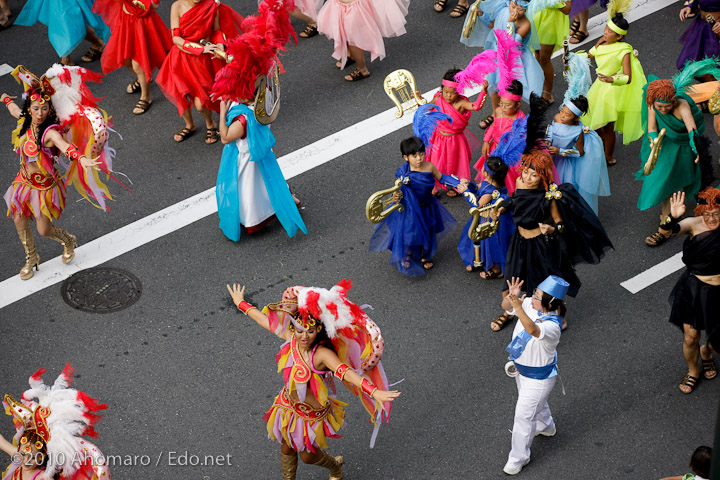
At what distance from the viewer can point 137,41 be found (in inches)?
404

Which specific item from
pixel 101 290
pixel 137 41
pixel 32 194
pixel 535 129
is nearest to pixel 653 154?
pixel 535 129

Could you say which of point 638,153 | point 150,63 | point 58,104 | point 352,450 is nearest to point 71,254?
point 58,104

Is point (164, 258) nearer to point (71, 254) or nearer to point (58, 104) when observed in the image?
point (71, 254)

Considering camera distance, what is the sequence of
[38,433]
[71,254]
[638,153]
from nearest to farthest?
[38,433], [71,254], [638,153]

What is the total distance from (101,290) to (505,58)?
443cm

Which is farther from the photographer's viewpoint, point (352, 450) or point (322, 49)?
point (322, 49)

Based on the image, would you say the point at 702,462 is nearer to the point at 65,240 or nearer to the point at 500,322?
the point at 500,322

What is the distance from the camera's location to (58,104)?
26.3ft

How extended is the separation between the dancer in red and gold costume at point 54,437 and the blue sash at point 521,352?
286 centimetres

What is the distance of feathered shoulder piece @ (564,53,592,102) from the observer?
848cm

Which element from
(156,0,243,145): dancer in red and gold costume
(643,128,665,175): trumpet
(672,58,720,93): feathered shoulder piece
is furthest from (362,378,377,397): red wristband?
(156,0,243,145): dancer in red and gold costume

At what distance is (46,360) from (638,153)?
21.0 feet

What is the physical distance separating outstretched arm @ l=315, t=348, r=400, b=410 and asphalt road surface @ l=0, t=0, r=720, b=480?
49.2 inches

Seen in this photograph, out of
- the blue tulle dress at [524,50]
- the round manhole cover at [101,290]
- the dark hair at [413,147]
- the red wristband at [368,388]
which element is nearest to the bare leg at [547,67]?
the blue tulle dress at [524,50]
